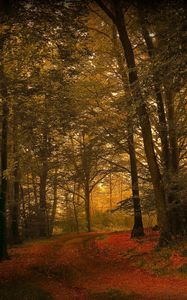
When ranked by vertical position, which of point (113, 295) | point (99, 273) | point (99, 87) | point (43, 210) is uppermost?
point (99, 87)

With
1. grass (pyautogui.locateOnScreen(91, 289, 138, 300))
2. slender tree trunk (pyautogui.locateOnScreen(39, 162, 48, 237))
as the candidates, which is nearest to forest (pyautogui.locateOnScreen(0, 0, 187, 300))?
grass (pyautogui.locateOnScreen(91, 289, 138, 300))

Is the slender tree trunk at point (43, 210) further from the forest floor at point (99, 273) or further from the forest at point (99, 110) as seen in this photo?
the forest floor at point (99, 273)

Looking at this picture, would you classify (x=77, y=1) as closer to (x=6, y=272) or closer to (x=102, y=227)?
(x=6, y=272)

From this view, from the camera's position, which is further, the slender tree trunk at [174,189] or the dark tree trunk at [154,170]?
the dark tree trunk at [154,170]

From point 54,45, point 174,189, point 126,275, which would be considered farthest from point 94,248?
point 54,45

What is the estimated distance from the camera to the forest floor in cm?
1073

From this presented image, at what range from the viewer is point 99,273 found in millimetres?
14352

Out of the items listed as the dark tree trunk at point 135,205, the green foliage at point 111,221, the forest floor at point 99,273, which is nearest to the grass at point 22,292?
the forest floor at point 99,273

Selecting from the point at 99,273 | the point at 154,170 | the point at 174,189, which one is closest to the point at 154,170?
the point at 154,170

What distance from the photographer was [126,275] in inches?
542

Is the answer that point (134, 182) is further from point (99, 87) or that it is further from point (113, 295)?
point (113, 295)

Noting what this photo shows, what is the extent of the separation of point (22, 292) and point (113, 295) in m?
2.58

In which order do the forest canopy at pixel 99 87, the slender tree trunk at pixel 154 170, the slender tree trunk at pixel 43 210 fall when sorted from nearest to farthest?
the forest canopy at pixel 99 87
the slender tree trunk at pixel 154 170
the slender tree trunk at pixel 43 210

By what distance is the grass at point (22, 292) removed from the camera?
33.9ft
